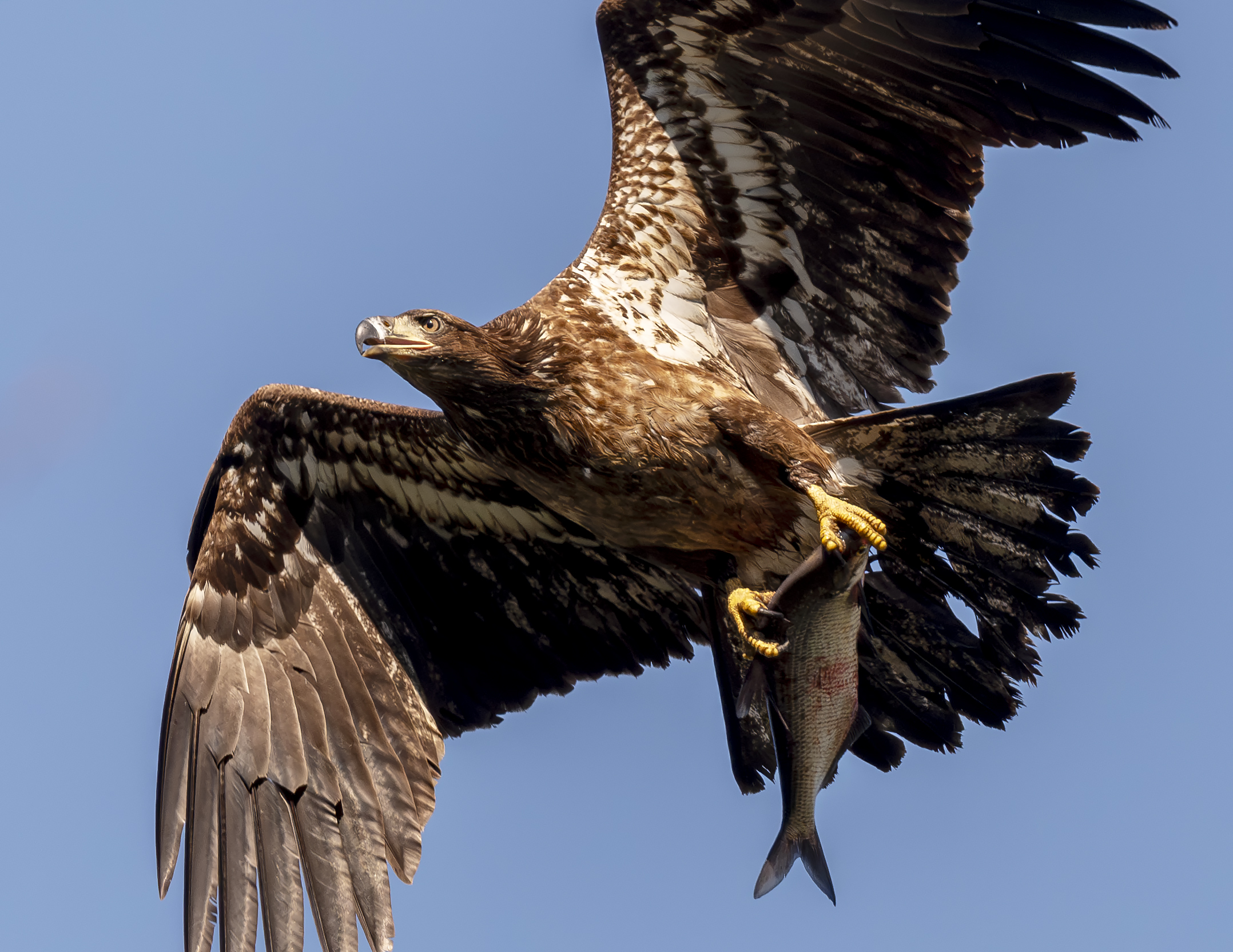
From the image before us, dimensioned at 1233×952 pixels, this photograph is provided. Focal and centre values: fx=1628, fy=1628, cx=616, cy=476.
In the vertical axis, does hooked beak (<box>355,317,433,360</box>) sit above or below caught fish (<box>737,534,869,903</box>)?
above

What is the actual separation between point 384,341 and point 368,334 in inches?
3.8

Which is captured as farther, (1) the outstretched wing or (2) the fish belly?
(1) the outstretched wing

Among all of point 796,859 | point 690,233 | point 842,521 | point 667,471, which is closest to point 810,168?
point 690,233

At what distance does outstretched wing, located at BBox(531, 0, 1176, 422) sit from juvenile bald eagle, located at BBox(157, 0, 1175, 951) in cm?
1

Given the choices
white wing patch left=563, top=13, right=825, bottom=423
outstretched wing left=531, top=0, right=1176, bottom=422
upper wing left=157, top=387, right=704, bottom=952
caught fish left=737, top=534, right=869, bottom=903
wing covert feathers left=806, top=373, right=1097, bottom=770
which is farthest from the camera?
upper wing left=157, top=387, right=704, bottom=952

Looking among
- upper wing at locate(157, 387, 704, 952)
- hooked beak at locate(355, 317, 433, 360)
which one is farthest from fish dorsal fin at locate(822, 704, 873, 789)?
hooked beak at locate(355, 317, 433, 360)

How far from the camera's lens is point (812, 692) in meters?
7.06

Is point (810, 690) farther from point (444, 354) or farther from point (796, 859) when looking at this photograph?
point (444, 354)

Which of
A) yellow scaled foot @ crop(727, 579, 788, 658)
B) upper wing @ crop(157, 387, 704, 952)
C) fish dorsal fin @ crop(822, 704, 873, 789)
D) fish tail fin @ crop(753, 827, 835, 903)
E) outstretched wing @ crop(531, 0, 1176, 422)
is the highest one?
outstretched wing @ crop(531, 0, 1176, 422)

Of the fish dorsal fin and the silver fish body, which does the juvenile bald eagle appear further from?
the fish dorsal fin

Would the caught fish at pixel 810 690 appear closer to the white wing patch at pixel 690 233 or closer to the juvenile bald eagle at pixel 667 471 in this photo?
the juvenile bald eagle at pixel 667 471

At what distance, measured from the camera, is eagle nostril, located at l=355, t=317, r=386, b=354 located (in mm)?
7379

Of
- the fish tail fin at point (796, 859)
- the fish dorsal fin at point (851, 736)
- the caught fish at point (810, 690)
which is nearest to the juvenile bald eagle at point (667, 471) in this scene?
the caught fish at point (810, 690)

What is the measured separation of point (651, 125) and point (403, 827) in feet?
12.6
